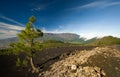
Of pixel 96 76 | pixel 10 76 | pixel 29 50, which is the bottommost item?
pixel 10 76

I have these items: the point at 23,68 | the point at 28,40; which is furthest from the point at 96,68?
the point at 23,68

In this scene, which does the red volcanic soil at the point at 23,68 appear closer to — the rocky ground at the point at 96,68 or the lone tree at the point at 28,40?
the lone tree at the point at 28,40

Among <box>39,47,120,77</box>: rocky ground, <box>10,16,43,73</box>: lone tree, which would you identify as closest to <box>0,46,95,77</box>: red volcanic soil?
<box>10,16,43,73</box>: lone tree

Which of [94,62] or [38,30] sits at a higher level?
[38,30]

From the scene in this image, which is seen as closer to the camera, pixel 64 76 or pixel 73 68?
pixel 64 76

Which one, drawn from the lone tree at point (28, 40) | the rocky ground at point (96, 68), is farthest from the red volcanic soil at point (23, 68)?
the rocky ground at point (96, 68)

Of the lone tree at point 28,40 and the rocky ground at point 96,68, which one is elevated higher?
the lone tree at point 28,40

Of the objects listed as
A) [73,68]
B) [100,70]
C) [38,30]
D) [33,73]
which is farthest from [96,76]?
[38,30]

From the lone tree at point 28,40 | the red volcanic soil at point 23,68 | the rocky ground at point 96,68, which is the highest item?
the lone tree at point 28,40

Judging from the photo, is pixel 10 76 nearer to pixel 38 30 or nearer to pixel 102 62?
pixel 38 30

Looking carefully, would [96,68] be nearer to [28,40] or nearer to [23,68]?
[28,40]

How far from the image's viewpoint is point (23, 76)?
44.0 m

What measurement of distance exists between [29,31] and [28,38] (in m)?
2.26

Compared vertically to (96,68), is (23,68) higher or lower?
lower
